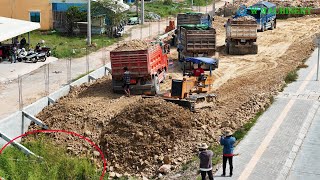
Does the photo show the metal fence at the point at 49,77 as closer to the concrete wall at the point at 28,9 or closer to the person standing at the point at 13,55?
the person standing at the point at 13,55

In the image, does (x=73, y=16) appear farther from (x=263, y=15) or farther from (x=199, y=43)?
(x=199, y=43)

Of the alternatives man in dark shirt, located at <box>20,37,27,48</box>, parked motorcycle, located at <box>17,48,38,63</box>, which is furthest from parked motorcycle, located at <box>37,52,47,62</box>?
man in dark shirt, located at <box>20,37,27,48</box>

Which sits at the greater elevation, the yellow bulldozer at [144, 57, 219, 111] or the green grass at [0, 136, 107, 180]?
the yellow bulldozer at [144, 57, 219, 111]

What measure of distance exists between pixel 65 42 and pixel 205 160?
88.8 ft

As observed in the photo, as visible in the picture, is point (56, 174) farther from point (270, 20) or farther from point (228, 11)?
point (228, 11)

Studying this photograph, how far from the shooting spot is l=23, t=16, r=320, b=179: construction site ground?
723 inches

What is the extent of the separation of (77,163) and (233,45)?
62.6 feet

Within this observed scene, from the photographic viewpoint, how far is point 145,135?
62.1ft

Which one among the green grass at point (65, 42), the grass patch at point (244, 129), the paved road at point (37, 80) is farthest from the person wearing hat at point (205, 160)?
the green grass at point (65, 42)

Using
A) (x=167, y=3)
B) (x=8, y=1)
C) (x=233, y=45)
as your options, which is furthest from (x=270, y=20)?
(x=167, y=3)

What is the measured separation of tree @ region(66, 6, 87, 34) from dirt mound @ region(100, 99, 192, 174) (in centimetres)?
2430

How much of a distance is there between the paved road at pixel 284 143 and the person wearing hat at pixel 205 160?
1.04 m

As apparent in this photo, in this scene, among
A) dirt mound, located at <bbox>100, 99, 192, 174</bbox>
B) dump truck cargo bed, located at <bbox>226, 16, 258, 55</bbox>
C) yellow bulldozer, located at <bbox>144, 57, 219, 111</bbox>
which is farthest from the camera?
dump truck cargo bed, located at <bbox>226, 16, 258, 55</bbox>

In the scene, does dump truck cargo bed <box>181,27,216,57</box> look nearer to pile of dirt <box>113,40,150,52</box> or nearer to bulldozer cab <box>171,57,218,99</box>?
bulldozer cab <box>171,57,218,99</box>
